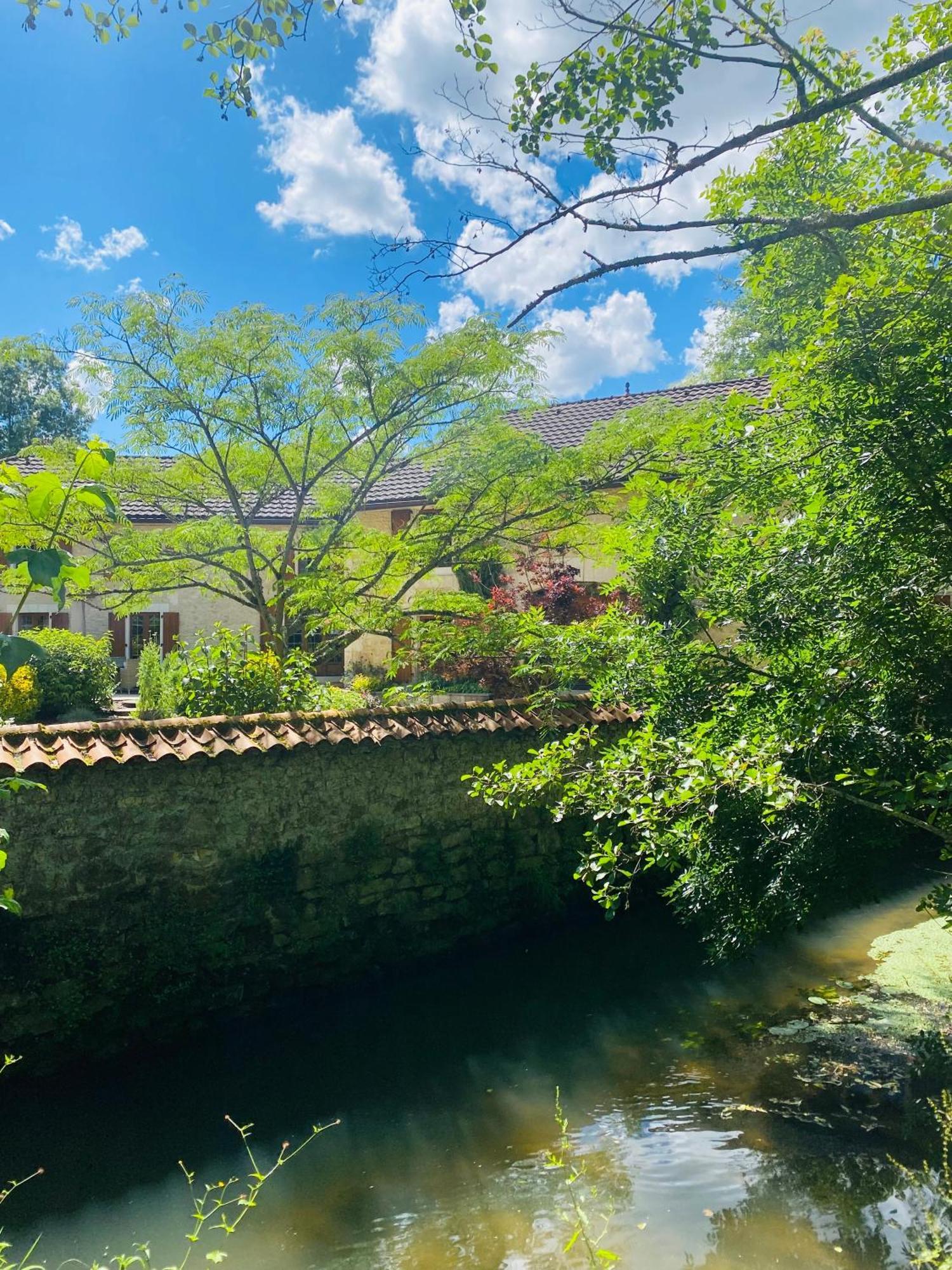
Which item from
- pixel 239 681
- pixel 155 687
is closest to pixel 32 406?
pixel 155 687

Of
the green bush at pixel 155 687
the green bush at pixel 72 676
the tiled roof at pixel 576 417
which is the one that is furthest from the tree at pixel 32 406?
the green bush at pixel 72 676

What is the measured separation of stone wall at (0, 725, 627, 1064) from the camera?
5.89 m

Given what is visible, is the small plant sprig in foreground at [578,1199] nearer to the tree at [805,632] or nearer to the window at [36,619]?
the tree at [805,632]

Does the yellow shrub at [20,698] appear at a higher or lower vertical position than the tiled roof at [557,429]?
lower

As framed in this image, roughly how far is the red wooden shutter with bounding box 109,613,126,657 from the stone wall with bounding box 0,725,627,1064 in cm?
1327

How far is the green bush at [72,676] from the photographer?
400 inches

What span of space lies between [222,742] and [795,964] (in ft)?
18.2

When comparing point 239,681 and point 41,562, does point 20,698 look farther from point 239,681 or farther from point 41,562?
point 41,562

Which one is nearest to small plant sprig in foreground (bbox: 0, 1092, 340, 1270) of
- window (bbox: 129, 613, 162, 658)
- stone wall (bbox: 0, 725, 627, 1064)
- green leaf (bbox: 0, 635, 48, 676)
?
stone wall (bbox: 0, 725, 627, 1064)

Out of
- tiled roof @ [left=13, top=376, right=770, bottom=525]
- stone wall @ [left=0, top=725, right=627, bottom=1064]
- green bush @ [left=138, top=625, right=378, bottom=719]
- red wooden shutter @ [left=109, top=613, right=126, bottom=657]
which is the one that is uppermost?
tiled roof @ [left=13, top=376, right=770, bottom=525]

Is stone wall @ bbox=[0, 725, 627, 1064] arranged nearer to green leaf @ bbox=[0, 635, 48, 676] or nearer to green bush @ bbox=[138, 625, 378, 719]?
green bush @ bbox=[138, 625, 378, 719]

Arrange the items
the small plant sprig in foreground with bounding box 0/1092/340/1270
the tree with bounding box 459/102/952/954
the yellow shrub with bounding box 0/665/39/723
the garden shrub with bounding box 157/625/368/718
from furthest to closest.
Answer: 1. the yellow shrub with bounding box 0/665/39/723
2. the garden shrub with bounding box 157/625/368/718
3. the tree with bounding box 459/102/952/954
4. the small plant sprig in foreground with bounding box 0/1092/340/1270

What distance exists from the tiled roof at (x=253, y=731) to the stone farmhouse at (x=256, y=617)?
5.87m

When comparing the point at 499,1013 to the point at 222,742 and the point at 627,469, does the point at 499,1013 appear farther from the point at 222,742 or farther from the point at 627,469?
the point at 627,469
